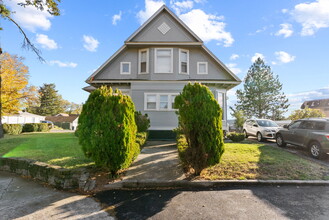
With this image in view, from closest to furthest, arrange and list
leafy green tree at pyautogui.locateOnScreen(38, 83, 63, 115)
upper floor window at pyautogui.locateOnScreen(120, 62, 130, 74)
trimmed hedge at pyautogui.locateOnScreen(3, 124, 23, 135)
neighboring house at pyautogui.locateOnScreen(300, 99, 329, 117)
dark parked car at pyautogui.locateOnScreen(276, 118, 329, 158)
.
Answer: dark parked car at pyautogui.locateOnScreen(276, 118, 329, 158) < upper floor window at pyautogui.locateOnScreen(120, 62, 130, 74) < trimmed hedge at pyautogui.locateOnScreen(3, 124, 23, 135) < leafy green tree at pyautogui.locateOnScreen(38, 83, 63, 115) < neighboring house at pyautogui.locateOnScreen(300, 99, 329, 117)

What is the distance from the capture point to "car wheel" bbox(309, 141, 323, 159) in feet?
24.8

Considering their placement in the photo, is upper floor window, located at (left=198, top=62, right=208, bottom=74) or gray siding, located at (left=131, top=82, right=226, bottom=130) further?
upper floor window, located at (left=198, top=62, right=208, bottom=74)

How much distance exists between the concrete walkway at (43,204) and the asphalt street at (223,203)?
0.38 metres

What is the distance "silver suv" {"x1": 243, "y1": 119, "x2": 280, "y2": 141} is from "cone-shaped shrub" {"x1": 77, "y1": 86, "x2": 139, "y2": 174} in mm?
11641

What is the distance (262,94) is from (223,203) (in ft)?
122

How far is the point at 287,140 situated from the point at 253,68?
104 feet

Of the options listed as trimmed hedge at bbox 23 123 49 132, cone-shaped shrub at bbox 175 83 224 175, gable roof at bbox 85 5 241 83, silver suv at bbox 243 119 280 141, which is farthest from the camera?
trimmed hedge at bbox 23 123 49 132

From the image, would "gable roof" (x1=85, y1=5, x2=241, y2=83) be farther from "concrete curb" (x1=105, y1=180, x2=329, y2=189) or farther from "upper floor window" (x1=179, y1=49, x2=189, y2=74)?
"concrete curb" (x1=105, y1=180, x2=329, y2=189)

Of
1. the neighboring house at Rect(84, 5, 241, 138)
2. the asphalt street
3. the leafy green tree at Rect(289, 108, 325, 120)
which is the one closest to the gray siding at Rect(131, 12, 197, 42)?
the neighboring house at Rect(84, 5, 241, 138)

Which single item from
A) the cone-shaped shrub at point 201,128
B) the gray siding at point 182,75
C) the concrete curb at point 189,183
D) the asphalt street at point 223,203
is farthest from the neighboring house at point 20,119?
the cone-shaped shrub at point 201,128

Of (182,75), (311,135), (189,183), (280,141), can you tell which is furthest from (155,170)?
(182,75)

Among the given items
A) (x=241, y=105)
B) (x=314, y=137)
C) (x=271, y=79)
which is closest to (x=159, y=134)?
(x=314, y=137)

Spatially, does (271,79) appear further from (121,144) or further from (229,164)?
(121,144)

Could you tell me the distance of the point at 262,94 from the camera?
35000mm
